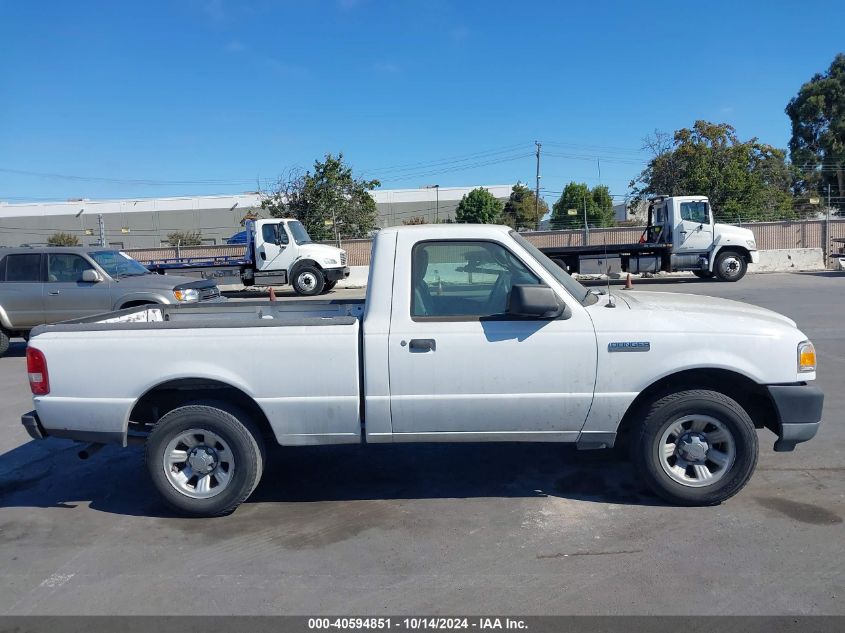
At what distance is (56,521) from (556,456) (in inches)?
149

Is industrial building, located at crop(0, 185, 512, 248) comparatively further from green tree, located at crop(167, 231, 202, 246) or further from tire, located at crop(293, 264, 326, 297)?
tire, located at crop(293, 264, 326, 297)

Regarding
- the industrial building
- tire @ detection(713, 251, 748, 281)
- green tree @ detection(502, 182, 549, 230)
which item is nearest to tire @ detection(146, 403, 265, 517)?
tire @ detection(713, 251, 748, 281)

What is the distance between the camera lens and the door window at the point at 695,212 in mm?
22672

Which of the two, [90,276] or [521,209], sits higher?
[521,209]

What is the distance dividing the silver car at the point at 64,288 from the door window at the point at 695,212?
16822 millimetres

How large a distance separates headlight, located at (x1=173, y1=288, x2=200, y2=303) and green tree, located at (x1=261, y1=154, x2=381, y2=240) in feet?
81.6

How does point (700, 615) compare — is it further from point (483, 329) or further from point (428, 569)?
point (483, 329)

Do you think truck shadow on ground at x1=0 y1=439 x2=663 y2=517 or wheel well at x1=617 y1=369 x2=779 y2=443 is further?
truck shadow on ground at x1=0 y1=439 x2=663 y2=517

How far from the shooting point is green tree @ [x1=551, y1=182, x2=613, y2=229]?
→ 5012cm

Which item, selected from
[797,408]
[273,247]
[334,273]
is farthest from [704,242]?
[797,408]

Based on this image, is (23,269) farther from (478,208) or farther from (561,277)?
(478,208)

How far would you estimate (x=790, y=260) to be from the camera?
27266 millimetres

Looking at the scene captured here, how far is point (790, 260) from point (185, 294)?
24534 millimetres

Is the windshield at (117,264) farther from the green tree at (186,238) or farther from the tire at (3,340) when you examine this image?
the green tree at (186,238)
